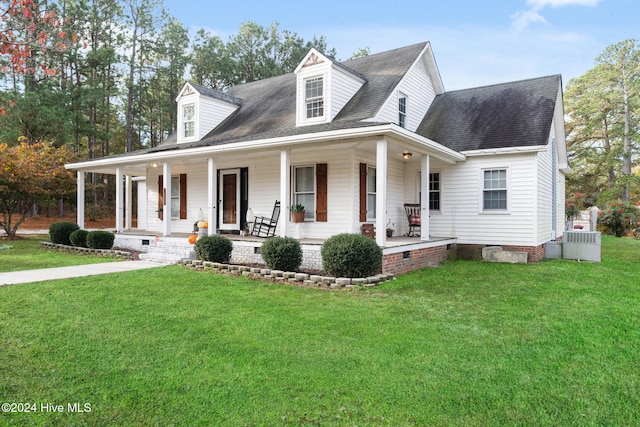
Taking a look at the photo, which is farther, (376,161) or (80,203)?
(80,203)

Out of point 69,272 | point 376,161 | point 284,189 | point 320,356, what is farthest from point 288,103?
point 320,356

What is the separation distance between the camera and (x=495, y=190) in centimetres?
1088

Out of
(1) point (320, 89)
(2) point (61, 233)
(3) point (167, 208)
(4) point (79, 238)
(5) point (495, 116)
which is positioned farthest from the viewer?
(2) point (61, 233)

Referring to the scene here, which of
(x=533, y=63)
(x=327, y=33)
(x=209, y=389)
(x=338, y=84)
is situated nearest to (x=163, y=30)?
(x=327, y=33)

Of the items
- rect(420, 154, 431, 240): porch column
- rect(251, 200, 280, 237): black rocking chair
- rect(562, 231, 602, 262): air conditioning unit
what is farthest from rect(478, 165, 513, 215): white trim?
rect(251, 200, 280, 237): black rocking chair

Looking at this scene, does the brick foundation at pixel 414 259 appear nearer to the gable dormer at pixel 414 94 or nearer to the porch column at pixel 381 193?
the porch column at pixel 381 193

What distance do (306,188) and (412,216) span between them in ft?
10.6

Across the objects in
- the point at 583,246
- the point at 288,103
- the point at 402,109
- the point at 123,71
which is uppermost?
the point at 123,71

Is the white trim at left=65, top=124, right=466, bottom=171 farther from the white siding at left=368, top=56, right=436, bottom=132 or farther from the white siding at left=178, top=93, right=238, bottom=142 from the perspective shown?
the white siding at left=178, top=93, right=238, bottom=142

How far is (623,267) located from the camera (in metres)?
9.51

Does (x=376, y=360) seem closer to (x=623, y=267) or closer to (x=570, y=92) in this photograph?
(x=623, y=267)

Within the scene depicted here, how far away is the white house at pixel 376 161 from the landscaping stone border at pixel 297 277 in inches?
38.6

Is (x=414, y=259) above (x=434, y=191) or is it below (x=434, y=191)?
below

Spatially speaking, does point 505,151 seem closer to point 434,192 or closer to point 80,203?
point 434,192
